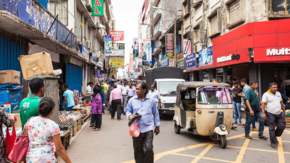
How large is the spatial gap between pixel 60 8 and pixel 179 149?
11296 millimetres

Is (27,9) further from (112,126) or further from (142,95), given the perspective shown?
(112,126)

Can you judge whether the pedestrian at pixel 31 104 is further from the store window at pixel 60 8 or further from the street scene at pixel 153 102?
the store window at pixel 60 8

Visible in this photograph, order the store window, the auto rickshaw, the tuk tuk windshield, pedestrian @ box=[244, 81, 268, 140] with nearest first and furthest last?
the auto rickshaw < the tuk tuk windshield < pedestrian @ box=[244, 81, 268, 140] < the store window

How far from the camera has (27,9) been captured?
6383mm

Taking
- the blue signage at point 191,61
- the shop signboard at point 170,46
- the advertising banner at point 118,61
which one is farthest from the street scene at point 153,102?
the advertising banner at point 118,61

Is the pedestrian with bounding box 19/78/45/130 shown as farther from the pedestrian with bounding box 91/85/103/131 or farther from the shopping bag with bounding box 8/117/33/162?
the pedestrian with bounding box 91/85/103/131

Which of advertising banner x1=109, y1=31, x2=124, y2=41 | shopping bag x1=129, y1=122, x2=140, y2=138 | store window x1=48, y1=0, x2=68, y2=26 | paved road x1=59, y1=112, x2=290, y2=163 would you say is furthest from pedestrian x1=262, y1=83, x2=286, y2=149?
advertising banner x1=109, y1=31, x2=124, y2=41

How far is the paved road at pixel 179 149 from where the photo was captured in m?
5.22

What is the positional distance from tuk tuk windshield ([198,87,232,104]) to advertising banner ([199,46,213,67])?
9.73 meters

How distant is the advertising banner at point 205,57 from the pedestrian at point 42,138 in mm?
14626

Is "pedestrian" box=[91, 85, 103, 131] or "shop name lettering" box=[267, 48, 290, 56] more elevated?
"shop name lettering" box=[267, 48, 290, 56]

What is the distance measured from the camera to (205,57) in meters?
17.0

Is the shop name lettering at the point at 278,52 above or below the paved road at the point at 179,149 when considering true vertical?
above

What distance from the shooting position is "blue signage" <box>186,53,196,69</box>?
1914cm
